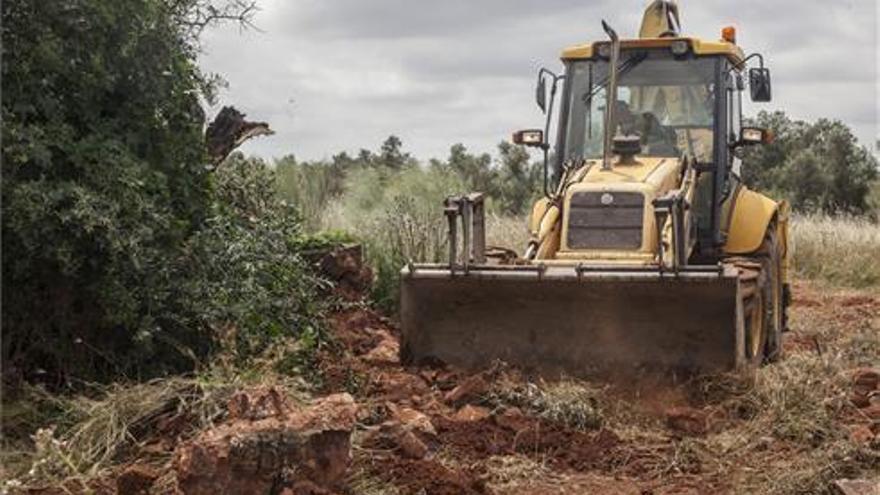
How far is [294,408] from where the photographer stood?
20.1ft

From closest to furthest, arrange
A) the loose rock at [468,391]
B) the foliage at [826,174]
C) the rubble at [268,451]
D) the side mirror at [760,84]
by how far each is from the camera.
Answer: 1. the rubble at [268,451]
2. the loose rock at [468,391]
3. the side mirror at [760,84]
4. the foliage at [826,174]

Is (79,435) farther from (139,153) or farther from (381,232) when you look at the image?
(381,232)

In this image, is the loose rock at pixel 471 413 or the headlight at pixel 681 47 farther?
the headlight at pixel 681 47

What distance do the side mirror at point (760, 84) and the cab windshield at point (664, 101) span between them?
312 millimetres

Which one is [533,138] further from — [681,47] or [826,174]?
[826,174]

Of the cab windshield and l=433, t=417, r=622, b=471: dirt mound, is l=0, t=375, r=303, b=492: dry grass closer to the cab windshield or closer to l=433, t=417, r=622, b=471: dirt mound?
l=433, t=417, r=622, b=471: dirt mound

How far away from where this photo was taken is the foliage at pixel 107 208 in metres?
7.54

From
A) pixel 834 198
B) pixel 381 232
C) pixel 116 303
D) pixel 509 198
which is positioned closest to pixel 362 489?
pixel 116 303

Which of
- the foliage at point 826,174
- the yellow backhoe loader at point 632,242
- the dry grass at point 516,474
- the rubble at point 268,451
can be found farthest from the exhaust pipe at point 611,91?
the foliage at point 826,174

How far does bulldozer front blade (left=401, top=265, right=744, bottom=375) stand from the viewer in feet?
28.0

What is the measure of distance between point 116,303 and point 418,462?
88.7 inches

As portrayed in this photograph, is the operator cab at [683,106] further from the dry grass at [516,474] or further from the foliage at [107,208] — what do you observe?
the dry grass at [516,474]

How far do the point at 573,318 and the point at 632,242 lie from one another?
104 centimetres

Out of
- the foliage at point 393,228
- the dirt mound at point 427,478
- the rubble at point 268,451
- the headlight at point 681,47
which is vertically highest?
the headlight at point 681,47
